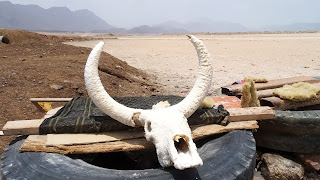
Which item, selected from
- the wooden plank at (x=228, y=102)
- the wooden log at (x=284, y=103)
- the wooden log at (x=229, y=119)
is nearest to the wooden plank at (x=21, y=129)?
the wooden log at (x=229, y=119)

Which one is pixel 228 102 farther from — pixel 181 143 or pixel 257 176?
pixel 181 143

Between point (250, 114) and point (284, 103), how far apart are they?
99 cm

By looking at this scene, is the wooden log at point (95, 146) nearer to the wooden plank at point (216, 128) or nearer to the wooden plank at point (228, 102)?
the wooden plank at point (216, 128)

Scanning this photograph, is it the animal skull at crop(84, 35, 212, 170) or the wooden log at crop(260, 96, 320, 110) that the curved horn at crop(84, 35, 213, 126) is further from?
the wooden log at crop(260, 96, 320, 110)

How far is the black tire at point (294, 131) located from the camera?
283 centimetres

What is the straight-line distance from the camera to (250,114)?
270 centimetres

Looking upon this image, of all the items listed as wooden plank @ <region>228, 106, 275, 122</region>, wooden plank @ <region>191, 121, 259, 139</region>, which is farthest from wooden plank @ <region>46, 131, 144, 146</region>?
wooden plank @ <region>228, 106, 275, 122</region>

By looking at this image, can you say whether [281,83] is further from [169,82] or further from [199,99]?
[169,82]

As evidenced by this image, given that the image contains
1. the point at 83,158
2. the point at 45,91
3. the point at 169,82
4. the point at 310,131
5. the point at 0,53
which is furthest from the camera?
the point at 0,53

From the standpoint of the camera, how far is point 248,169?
6.41ft

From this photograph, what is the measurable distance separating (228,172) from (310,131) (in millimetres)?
1596

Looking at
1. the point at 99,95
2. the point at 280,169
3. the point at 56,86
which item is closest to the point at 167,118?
the point at 99,95

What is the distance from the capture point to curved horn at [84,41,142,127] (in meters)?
2.15

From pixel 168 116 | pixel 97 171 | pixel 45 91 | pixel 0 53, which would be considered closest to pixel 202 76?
pixel 168 116
